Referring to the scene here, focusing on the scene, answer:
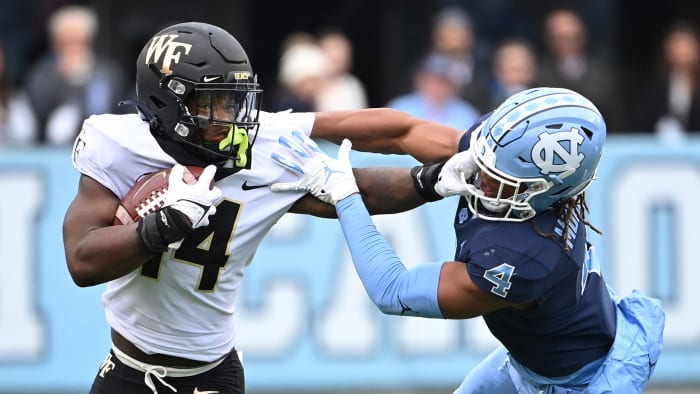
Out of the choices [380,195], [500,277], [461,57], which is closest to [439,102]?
[461,57]

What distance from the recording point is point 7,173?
7.35 m

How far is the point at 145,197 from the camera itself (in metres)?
4.02

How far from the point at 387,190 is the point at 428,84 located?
4.34m

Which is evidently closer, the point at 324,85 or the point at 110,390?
the point at 110,390

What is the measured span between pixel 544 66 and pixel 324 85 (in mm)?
1595

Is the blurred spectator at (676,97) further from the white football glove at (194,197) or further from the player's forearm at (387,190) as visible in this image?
the white football glove at (194,197)

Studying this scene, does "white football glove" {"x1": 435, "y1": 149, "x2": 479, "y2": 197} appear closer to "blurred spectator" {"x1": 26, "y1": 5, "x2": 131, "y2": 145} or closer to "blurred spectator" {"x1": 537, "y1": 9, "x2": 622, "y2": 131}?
"blurred spectator" {"x1": 26, "y1": 5, "x2": 131, "y2": 145}

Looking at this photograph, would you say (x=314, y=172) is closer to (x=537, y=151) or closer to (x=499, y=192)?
(x=499, y=192)

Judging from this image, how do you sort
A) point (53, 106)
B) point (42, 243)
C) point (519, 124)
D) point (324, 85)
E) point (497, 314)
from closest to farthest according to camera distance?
point (519, 124) < point (497, 314) < point (42, 243) < point (53, 106) < point (324, 85)

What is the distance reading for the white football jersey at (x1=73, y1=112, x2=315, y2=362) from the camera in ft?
13.5

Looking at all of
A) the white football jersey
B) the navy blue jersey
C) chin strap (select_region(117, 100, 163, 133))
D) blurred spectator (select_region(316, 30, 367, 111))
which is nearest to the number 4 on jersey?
the navy blue jersey

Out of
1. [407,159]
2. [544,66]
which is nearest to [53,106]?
[407,159]

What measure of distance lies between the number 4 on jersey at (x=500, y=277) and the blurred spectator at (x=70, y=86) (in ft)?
15.8

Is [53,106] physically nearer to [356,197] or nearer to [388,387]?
[388,387]
